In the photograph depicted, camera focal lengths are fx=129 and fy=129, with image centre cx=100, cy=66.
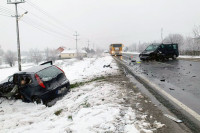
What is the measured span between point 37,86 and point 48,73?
73cm

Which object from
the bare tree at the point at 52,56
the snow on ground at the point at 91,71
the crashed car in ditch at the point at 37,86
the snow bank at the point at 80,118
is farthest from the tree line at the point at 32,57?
the snow bank at the point at 80,118

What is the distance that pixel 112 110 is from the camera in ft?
10.00

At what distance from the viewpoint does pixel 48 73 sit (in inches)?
207

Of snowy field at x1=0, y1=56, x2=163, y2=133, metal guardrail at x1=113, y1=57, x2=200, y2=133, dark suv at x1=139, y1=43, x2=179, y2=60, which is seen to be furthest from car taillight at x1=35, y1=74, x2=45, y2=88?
dark suv at x1=139, y1=43, x2=179, y2=60

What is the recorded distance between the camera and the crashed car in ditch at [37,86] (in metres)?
4.73

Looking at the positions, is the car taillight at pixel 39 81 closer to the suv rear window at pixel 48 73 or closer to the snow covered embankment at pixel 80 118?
the suv rear window at pixel 48 73

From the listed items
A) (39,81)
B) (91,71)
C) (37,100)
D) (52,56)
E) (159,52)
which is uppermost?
(52,56)

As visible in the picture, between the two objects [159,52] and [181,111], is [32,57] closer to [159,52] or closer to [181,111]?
[159,52]

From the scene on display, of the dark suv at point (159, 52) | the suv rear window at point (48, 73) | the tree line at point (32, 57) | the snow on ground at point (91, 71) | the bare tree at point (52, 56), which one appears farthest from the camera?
the bare tree at point (52, 56)

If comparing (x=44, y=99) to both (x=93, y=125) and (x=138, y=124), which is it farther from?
(x=138, y=124)

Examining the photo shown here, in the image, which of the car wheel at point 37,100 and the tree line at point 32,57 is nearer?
the car wheel at point 37,100

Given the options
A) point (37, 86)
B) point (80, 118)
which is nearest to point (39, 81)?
point (37, 86)

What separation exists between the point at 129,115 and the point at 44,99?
3.26 metres

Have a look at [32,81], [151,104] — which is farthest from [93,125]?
[32,81]
